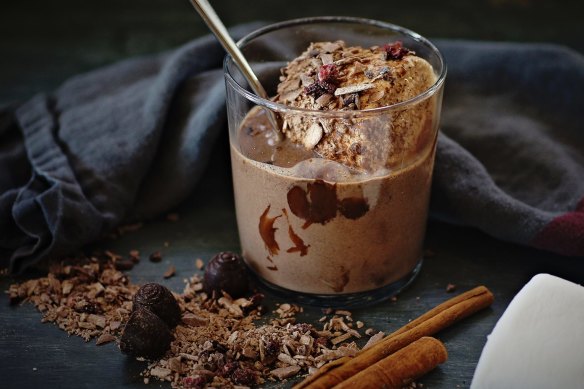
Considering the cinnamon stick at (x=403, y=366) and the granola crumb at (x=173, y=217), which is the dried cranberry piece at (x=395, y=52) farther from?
the granola crumb at (x=173, y=217)

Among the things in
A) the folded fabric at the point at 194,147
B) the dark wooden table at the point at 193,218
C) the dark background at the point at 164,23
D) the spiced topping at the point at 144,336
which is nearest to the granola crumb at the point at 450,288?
the dark wooden table at the point at 193,218

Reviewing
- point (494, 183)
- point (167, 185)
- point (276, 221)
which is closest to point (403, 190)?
point (276, 221)

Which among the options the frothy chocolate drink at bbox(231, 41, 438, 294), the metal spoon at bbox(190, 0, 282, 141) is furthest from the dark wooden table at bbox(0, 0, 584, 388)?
the metal spoon at bbox(190, 0, 282, 141)

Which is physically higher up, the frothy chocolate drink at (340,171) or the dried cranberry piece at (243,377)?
the frothy chocolate drink at (340,171)

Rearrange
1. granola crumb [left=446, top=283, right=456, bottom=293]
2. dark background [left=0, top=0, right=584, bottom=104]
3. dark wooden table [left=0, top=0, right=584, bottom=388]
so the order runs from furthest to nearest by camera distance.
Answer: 1. dark background [left=0, top=0, right=584, bottom=104]
2. granola crumb [left=446, top=283, right=456, bottom=293]
3. dark wooden table [left=0, top=0, right=584, bottom=388]

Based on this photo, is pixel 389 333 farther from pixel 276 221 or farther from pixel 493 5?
pixel 493 5

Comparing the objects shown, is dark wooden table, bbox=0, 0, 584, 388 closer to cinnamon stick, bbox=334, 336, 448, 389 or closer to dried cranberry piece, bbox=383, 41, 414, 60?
cinnamon stick, bbox=334, 336, 448, 389

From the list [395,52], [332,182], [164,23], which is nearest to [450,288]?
[332,182]

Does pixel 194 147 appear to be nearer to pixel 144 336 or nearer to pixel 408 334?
pixel 144 336
